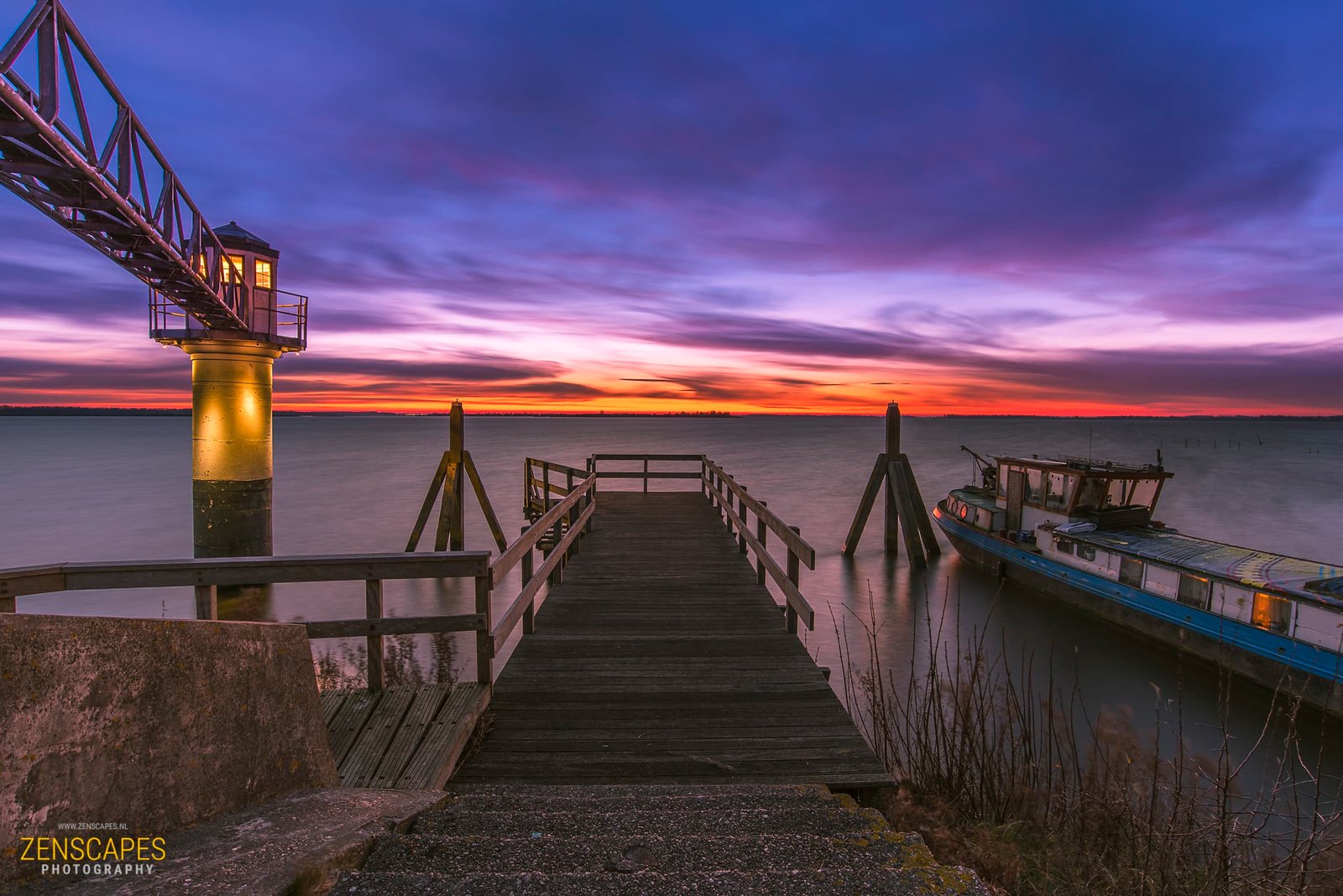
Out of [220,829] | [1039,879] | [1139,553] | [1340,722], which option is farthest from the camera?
[1139,553]

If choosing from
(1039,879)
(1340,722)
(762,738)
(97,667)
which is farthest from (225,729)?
(1340,722)

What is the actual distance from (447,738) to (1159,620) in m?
14.0

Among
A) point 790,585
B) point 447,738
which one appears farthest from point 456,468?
point 447,738

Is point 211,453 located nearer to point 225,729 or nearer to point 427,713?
point 427,713

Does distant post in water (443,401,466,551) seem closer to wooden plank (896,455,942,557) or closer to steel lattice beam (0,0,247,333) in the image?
steel lattice beam (0,0,247,333)

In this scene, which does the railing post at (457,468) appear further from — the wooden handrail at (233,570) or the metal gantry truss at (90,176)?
the wooden handrail at (233,570)

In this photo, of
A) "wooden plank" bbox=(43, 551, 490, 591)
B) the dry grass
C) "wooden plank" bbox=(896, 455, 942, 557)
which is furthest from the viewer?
"wooden plank" bbox=(896, 455, 942, 557)

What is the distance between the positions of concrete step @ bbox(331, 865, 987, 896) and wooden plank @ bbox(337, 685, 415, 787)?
1.59 meters

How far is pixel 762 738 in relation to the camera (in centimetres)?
457

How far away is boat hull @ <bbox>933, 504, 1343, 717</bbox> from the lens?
33.9 ft

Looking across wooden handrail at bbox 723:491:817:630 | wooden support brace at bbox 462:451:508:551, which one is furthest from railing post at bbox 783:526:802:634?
wooden support brace at bbox 462:451:508:551

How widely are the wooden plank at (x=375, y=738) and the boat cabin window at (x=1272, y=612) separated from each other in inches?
499

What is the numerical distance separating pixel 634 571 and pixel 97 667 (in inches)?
277

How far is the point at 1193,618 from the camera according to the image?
40.4 ft
